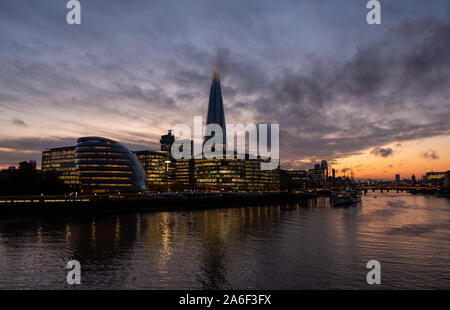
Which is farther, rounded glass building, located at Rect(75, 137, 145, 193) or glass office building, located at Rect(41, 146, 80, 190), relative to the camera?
glass office building, located at Rect(41, 146, 80, 190)

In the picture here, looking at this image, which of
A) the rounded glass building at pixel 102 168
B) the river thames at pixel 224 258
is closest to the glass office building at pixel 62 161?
the rounded glass building at pixel 102 168

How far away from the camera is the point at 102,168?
13088 centimetres

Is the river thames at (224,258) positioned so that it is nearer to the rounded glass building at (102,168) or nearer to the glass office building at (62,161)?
the rounded glass building at (102,168)

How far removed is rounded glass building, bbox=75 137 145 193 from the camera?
13100 cm

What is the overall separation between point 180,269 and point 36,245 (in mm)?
20301

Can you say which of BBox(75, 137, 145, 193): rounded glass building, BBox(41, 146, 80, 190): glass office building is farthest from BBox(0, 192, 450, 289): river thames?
BBox(41, 146, 80, 190): glass office building

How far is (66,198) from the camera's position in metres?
81.5

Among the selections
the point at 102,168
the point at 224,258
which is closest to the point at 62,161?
the point at 102,168

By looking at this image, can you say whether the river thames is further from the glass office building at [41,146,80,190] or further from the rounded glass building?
the glass office building at [41,146,80,190]

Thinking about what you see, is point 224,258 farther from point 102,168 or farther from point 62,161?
point 62,161

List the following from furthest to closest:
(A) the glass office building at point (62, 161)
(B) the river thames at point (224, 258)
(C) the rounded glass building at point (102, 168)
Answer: (A) the glass office building at point (62, 161)
(C) the rounded glass building at point (102, 168)
(B) the river thames at point (224, 258)

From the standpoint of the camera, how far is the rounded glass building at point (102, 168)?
131 meters
